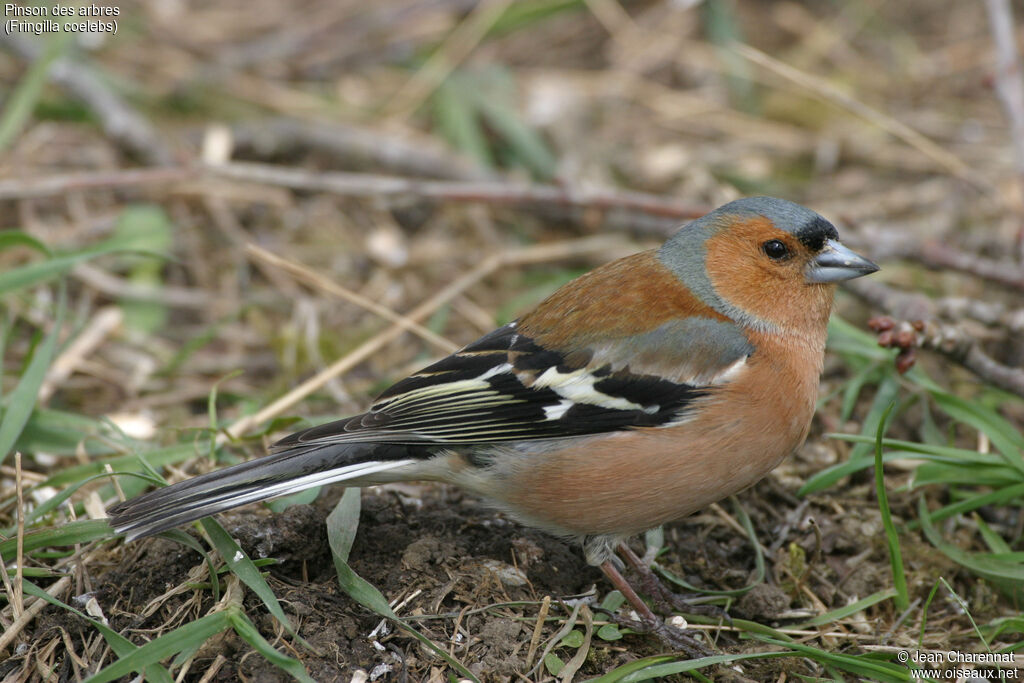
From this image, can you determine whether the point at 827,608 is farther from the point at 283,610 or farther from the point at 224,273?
the point at 224,273

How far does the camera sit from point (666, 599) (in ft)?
10.2

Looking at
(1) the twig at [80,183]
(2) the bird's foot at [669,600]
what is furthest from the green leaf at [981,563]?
(1) the twig at [80,183]

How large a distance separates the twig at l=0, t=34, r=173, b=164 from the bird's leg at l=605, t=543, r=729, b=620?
3716 millimetres

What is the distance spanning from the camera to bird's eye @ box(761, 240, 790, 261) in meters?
3.30

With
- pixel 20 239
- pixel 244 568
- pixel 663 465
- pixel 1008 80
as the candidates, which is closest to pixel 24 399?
pixel 20 239

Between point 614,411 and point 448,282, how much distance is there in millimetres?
2426

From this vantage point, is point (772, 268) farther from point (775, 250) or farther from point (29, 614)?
point (29, 614)

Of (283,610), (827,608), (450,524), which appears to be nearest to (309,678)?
(283,610)

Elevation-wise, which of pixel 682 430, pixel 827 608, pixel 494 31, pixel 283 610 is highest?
pixel 494 31

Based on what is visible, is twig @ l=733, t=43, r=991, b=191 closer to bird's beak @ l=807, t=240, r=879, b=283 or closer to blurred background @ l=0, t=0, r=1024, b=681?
blurred background @ l=0, t=0, r=1024, b=681

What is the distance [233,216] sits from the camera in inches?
218

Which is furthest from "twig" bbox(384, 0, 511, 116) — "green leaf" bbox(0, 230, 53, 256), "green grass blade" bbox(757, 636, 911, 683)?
"green grass blade" bbox(757, 636, 911, 683)

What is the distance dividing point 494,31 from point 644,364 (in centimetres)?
390

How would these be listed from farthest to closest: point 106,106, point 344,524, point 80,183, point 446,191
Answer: point 106,106 → point 446,191 → point 80,183 → point 344,524
